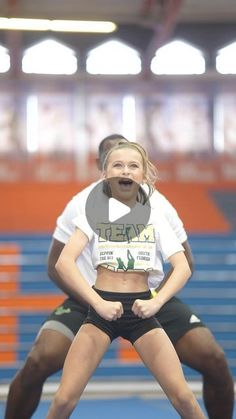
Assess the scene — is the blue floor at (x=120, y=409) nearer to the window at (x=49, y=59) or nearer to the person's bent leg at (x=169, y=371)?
the person's bent leg at (x=169, y=371)

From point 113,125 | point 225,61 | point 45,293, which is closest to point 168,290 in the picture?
point 45,293

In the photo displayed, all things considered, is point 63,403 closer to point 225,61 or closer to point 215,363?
point 215,363

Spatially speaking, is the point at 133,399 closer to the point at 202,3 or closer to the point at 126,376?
the point at 126,376

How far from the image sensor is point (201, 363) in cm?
405

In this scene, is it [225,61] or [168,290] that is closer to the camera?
[168,290]

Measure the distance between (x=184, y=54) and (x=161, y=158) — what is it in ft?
11.7

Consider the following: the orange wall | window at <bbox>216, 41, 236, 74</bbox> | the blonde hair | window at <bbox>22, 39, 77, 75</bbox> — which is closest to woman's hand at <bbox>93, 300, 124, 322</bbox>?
the blonde hair

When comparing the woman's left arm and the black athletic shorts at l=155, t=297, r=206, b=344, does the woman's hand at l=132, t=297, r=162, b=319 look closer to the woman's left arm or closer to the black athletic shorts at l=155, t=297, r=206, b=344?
the woman's left arm

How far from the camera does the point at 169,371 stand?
11.0 ft

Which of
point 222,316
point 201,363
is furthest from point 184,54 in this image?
point 201,363

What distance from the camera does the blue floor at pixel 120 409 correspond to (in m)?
6.25
